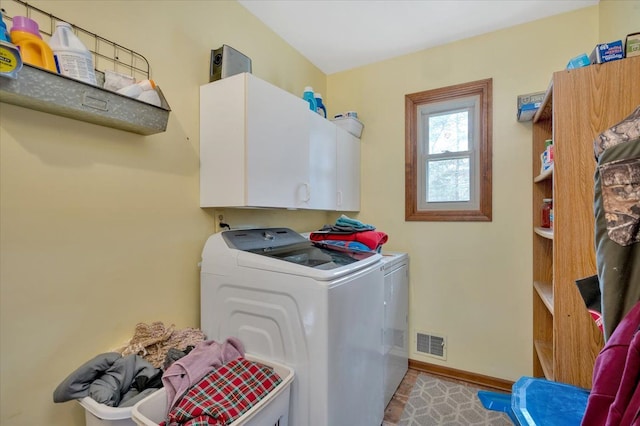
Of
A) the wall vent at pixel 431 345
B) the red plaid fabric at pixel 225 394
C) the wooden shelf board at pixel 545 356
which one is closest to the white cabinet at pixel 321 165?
the red plaid fabric at pixel 225 394

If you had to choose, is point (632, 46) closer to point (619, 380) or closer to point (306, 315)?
point (619, 380)

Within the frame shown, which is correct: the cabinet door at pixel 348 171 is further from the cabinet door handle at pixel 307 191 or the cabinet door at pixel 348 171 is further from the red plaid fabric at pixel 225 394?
the red plaid fabric at pixel 225 394

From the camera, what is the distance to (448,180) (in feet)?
8.03

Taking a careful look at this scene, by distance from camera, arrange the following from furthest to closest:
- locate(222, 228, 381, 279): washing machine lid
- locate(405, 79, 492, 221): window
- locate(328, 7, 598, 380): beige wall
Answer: locate(405, 79, 492, 221): window < locate(328, 7, 598, 380): beige wall < locate(222, 228, 381, 279): washing machine lid

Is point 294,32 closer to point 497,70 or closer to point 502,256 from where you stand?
point 497,70

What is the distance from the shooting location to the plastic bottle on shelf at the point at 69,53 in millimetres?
1007

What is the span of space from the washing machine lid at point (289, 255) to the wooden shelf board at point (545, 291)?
0.94 m

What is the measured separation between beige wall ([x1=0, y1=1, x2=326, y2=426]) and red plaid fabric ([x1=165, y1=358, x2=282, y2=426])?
1.60 feet

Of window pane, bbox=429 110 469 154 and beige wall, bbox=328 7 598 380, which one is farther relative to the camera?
window pane, bbox=429 110 469 154

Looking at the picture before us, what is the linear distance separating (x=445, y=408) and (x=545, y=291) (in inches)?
39.3

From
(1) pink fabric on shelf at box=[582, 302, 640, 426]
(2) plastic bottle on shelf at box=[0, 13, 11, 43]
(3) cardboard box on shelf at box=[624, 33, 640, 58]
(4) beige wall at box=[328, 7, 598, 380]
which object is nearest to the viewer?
(1) pink fabric on shelf at box=[582, 302, 640, 426]

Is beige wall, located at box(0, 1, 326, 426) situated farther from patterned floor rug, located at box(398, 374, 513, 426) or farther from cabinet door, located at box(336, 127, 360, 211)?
patterned floor rug, located at box(398, 374, 513, 426)

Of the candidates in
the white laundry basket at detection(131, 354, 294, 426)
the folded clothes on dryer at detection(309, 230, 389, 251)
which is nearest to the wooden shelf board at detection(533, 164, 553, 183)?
the folded clothes on dryer at detection(309, 230, 389, 251)

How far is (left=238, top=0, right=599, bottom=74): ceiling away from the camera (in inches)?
75.5
